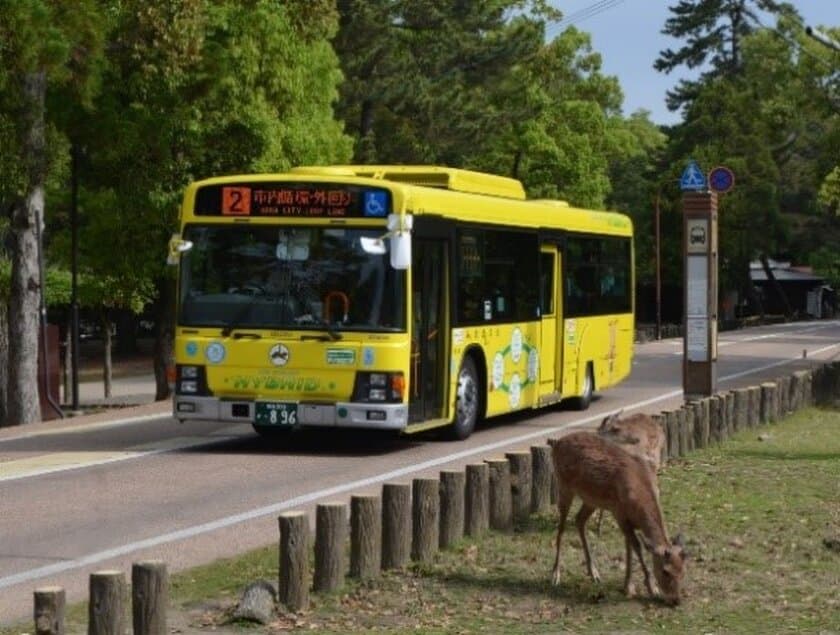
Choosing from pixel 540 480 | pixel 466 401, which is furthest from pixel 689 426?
pixel 540 480

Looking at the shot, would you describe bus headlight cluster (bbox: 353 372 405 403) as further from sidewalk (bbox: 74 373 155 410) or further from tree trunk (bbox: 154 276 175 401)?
sidewalk (bbox: 74 373 155 410)

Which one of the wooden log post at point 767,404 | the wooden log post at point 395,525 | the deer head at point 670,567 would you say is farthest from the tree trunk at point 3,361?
the deer head at point 670,567

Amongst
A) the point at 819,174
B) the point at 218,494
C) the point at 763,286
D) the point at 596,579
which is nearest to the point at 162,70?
the point at 218,494

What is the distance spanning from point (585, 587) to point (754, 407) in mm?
12086

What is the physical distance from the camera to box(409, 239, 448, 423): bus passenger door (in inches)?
757

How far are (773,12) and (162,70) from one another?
6855 centimetres

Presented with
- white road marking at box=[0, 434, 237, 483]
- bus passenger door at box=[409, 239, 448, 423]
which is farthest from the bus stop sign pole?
white road marking at box=[0, 434, 237, 483]

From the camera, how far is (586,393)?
85.7 ft

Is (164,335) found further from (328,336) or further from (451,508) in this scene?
(451,508)

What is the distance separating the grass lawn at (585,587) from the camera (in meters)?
9.95

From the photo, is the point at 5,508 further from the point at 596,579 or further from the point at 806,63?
the point at 806,63

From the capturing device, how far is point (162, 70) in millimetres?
29797

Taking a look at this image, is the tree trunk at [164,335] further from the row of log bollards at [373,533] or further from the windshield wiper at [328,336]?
the row of log bollards at [373,533]

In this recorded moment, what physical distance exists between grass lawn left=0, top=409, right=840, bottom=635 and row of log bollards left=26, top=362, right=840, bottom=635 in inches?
5.7
